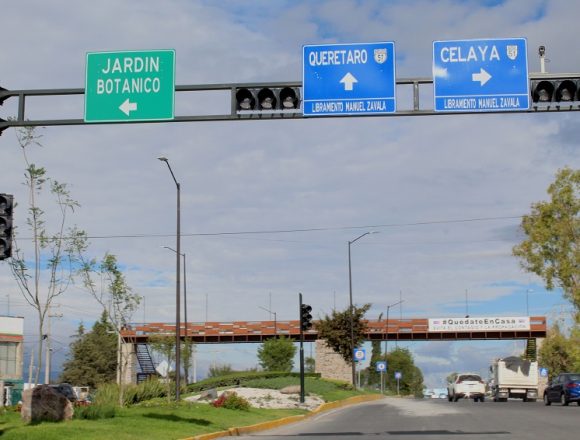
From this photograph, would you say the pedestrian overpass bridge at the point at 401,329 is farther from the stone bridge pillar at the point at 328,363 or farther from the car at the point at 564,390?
the car at the point at 564,390

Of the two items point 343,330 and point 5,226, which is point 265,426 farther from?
point 343,330

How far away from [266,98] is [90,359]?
3815 inches

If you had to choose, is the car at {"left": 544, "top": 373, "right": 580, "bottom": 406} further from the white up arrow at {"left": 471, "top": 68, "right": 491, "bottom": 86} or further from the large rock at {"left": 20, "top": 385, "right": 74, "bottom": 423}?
the large rock at {"left": 20, "top": 385, "right": 74, "bottom": 423}

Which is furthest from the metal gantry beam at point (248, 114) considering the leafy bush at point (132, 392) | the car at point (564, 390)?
Answer: the car at point (564, 390)

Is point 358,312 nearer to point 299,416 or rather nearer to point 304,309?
point 304,309

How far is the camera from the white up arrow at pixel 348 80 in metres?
18.2

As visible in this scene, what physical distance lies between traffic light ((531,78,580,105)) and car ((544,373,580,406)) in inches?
1095

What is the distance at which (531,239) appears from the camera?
5475 centimetres

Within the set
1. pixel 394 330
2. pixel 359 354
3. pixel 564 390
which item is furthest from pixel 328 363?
pixel 564 390

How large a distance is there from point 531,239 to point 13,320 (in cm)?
4698

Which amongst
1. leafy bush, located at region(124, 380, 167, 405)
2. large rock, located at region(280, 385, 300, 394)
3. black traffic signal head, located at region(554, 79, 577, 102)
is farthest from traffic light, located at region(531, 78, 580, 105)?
large rock, located at region(280, 385, 300, 394)

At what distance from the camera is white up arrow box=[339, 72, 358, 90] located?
18.2 metres

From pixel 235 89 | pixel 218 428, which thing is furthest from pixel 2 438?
pixel 235 89

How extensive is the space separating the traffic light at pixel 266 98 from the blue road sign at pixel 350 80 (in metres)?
0.31
